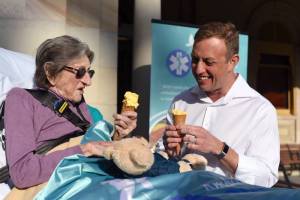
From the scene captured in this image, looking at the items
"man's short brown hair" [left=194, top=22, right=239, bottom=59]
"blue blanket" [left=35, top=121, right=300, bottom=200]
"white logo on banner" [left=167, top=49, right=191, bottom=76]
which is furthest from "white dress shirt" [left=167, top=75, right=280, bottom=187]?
"white logo on banner" [left=167, top=49, right=191, bottom=76]

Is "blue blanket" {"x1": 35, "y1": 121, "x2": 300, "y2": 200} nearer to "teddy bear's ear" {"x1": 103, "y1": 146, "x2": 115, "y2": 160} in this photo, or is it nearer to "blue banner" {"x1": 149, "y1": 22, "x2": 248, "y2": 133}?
"teddy bear's ear" {"x1": 103, "y1": 146, "x2": 115, "y2": 160}

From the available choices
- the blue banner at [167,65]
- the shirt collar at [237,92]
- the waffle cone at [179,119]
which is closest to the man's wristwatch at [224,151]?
the waffle cone at [179,119]

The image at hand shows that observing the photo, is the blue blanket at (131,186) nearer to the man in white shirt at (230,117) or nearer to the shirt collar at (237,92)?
the man in white shirt at (230,117)

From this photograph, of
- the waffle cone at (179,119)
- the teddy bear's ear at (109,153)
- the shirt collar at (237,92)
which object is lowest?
the teddy bear's ear at (109,153)

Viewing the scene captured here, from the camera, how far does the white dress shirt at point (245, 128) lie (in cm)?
261

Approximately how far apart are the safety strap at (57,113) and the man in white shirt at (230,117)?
43 cm

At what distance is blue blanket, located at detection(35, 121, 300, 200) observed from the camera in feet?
6.28

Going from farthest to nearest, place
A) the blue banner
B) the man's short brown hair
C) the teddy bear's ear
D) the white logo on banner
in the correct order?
the white logo on banner, the blue banner, the man's short brown hair, the teddy bear's ear

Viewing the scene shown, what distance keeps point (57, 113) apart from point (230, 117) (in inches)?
33.1

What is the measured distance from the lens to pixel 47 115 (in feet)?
8.16

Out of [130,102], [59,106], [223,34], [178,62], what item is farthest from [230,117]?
[178,62]

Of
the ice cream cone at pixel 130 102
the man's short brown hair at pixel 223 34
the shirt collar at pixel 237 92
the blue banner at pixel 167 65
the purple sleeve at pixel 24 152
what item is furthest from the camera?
the blue banner at pixel 167 65

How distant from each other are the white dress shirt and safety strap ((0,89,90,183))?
0.62m

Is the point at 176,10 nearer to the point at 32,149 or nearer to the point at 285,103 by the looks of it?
the point at 285,103
